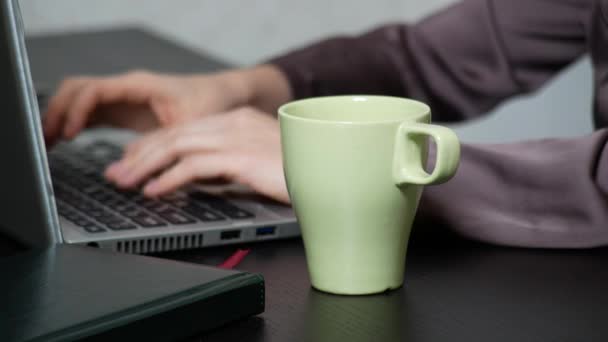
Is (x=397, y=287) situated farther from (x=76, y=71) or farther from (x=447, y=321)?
(x=76, y=71)

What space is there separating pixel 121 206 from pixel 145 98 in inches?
10.3

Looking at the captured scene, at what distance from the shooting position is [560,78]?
72.1 inches

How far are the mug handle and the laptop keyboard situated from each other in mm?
209

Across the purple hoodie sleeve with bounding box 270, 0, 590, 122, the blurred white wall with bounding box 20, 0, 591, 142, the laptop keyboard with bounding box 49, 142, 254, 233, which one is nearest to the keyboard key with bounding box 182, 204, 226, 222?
the laptop keyboard with bounding box 49, 142, 254, 233

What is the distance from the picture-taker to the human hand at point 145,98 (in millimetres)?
936

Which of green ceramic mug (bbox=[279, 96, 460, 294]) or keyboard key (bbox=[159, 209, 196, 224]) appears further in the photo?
keyboard key (bbox=[159, 209, 196, 224])

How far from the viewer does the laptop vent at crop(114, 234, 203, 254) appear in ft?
2.07

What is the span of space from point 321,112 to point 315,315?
0.13 m

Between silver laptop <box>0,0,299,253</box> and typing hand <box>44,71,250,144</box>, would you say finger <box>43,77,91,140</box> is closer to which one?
typing hand <box>44,71,250,144</box>

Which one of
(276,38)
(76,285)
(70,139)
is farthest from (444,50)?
(276,38)

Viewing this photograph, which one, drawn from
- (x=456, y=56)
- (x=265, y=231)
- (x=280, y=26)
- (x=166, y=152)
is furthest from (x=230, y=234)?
(x=280, y=26)

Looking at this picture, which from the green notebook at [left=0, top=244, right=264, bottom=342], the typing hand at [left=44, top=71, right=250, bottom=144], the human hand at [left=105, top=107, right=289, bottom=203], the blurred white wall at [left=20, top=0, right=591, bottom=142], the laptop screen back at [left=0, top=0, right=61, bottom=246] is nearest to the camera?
the green notebook at [left=0, top=244, right=264, bottom=342]

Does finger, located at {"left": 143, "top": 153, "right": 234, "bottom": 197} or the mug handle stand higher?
the mug handle

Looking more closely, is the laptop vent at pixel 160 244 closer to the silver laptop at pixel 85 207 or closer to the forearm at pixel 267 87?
the silver laptop at pixel 85 207
